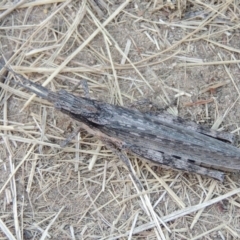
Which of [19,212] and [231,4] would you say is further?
[231,4]

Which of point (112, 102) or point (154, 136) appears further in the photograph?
point (112, 102)

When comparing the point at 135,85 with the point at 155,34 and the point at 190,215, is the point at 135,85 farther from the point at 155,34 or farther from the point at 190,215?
the point at 190,215

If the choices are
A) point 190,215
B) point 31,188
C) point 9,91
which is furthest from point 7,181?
point 190,215

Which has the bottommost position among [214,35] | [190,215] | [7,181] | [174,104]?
[190,215]
